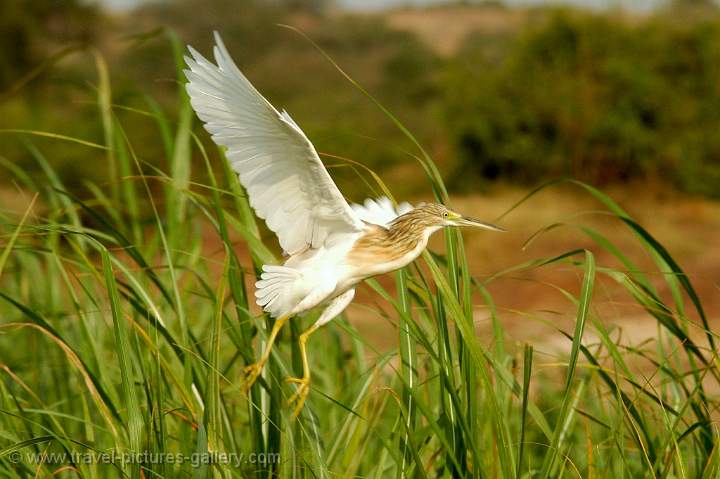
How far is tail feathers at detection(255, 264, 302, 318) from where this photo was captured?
1.65 meters

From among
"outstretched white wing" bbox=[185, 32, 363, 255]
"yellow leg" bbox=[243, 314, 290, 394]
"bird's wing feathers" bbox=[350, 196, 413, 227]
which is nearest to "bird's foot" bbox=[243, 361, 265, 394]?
"yellow leg" bbox=[243, 314, 290, 394]

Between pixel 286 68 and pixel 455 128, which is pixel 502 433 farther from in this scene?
pixel 286 68

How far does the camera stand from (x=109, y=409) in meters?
1.92

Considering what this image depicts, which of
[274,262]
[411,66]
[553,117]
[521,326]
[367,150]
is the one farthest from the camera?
[411,66]

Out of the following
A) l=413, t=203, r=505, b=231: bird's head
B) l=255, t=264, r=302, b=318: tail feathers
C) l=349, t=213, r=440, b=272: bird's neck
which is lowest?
l=255, t=264, r=302, b=318: tail feathers

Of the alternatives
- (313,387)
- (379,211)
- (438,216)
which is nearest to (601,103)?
(379,211)

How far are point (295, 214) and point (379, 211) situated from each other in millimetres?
287

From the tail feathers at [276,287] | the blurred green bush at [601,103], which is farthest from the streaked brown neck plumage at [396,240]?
the blurred green bush at [601,103]

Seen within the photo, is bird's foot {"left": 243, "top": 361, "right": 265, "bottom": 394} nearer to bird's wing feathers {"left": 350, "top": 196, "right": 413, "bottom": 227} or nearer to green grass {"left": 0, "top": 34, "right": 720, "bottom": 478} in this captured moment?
green grass {"left": 0, "top": 34, "right": 720, "bottom": 478}

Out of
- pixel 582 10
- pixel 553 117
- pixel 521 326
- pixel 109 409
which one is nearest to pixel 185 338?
pixel 109 409

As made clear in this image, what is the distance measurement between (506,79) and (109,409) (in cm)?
1006

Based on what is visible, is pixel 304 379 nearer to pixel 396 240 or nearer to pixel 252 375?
pixel 252 375

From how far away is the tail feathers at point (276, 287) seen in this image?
5.42ft

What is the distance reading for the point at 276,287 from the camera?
167 centimetres
